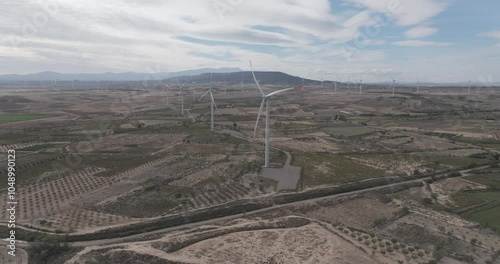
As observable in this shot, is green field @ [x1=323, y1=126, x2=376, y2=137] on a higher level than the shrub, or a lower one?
higher

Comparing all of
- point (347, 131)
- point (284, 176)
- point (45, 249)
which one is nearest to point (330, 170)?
point (284, 176)

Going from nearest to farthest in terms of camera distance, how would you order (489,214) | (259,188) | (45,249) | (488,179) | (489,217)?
(45,249) < (489,217) < (489,214) < (259,188) < (488,179)

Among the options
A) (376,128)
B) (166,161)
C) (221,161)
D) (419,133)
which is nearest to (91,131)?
(166,161)

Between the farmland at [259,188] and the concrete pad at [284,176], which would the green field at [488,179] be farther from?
the concrete pad at [284,176]

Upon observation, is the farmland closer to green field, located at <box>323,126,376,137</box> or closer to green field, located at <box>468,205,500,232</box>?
green field, located at <box>468,205,500,232</box>

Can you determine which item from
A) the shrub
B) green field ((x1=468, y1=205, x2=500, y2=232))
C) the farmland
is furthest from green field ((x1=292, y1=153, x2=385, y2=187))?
the shrub

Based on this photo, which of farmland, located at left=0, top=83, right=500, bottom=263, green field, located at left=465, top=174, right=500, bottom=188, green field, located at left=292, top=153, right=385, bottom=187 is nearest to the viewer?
farmland, located at left=0, top=83, right=500, bottom=263

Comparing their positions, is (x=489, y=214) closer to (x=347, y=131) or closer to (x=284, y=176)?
(x=284, y=176)

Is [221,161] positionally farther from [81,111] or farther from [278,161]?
[81,111]

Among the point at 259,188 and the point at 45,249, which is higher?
the point at 45,249
